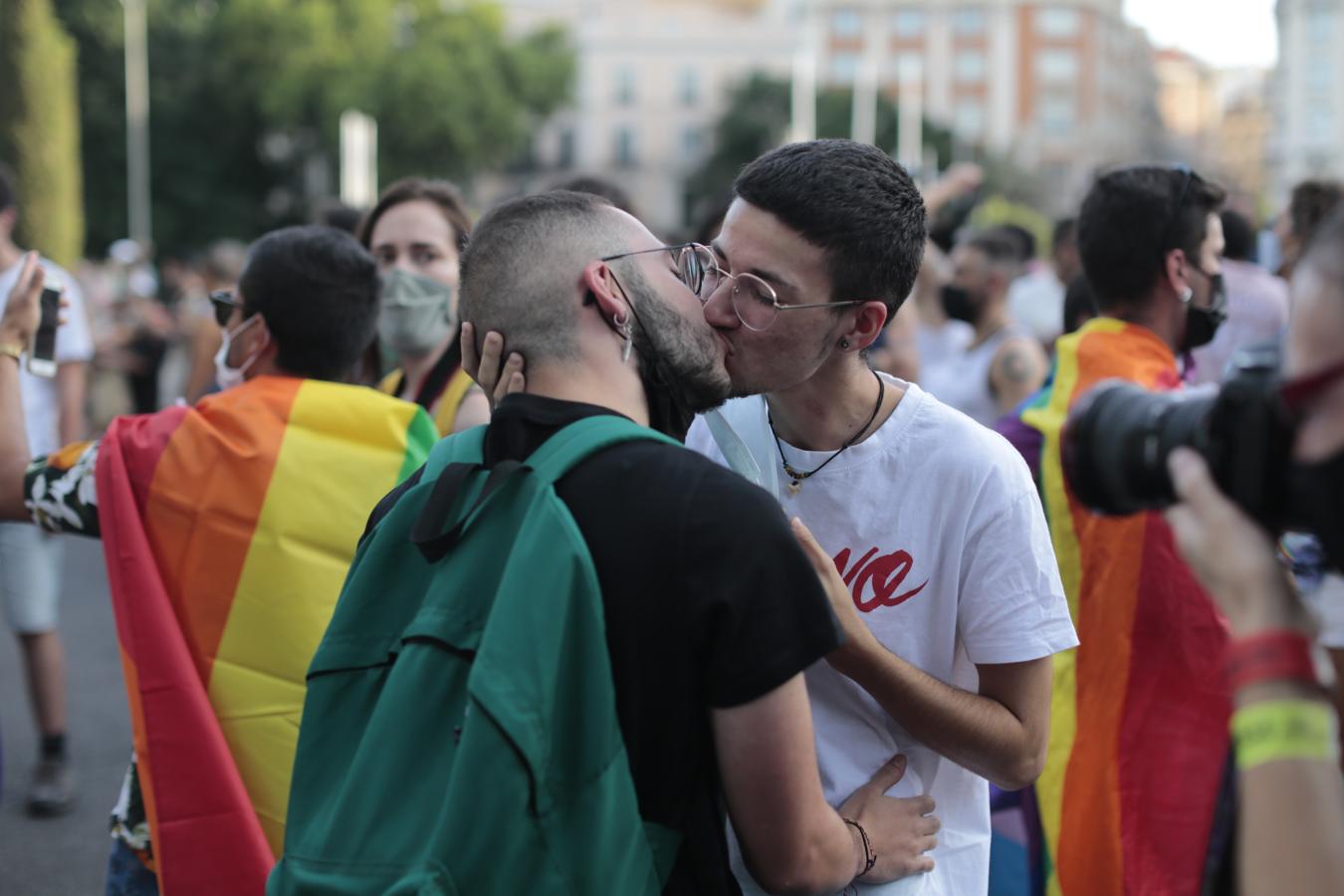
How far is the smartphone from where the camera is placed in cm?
340

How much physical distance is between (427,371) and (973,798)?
87.0 inches

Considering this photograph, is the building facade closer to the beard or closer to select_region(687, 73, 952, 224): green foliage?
select_region(687, 73, 952, 224): green foliage

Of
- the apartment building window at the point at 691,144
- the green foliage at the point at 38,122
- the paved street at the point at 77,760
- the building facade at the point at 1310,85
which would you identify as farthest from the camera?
the building facade at the point at 1310,85

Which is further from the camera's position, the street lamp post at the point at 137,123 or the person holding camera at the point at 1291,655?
the street lamp post at the point at 137,123

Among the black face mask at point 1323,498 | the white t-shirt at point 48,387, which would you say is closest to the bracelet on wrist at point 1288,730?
the black face mask at point 1323,498

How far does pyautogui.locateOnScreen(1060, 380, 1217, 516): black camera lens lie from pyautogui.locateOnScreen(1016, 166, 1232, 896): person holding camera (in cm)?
123

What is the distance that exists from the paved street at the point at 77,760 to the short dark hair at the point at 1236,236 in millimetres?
4870

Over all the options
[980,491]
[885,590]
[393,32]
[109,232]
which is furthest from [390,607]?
[393,32]

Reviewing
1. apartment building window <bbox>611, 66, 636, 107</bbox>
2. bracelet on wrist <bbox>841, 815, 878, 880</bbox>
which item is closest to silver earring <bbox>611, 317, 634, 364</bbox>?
bracelet on wrist <bbox>841, 815, 878, 880</bbox>

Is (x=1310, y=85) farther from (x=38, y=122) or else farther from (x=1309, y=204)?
(x=1309, y=204)

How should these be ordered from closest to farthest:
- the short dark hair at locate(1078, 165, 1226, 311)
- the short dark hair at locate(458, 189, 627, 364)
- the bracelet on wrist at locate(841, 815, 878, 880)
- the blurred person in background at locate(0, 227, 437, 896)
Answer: the short dark hair at locate(458, 189, 627, 364), the bracelet on wrist at locate(841, 815, 878, 880), the blurred person in background at locate(0, 227, 437, 896), the short dark hair at locate(1078, 165, 1226, 311)

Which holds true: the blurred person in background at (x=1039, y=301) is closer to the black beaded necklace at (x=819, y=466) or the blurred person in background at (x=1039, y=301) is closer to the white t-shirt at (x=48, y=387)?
the white t-shirt at (x=48, y=387)

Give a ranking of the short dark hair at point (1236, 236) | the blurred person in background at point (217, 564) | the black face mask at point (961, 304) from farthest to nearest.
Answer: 1. the black face mask at point (961, 304)
2. the short dark hair at point (1236, 236)
3. the blurred person in background at point (217, 564)

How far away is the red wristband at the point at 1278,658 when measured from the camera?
130 centimetres
